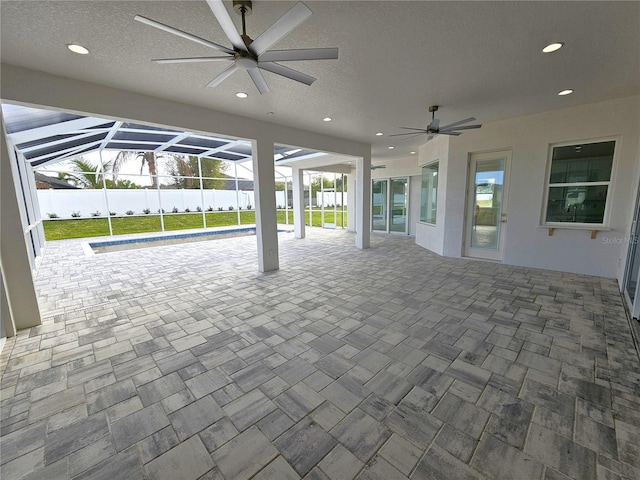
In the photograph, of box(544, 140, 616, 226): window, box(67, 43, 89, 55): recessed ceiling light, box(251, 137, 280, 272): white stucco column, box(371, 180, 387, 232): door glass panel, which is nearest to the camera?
box(67, 43, 89, 55): recessed ceiling light

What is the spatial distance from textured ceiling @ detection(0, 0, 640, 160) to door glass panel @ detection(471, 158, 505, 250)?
4.94 feet

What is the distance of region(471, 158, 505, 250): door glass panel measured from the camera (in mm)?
5342

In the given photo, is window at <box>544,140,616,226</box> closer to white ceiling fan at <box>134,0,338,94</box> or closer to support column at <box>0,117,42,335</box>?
white ceiling fan at <box>134,0,338,94</box>

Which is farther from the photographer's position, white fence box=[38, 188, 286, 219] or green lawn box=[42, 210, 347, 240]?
green lawn box=[42, 210, 347, 240]

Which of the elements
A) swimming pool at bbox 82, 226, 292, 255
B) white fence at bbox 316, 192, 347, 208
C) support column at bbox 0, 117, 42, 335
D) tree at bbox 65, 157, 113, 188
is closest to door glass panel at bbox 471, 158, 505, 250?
white fence at bbox 316, 192, 347, 208

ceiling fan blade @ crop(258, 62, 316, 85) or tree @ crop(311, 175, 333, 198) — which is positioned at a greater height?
ceiling fan blade @ crop(258, 62, 316, 85)

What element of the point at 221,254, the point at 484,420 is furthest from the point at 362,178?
the point at 484,420

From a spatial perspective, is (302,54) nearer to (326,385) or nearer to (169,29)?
(169,29)

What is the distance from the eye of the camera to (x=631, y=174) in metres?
4.04

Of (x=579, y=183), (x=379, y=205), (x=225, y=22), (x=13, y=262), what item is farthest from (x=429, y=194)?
(x=13, y=262)

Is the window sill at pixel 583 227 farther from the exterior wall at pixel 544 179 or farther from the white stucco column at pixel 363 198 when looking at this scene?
the white stucco column at pixel 363 198

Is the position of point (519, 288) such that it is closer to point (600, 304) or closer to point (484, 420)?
point (600, 304)

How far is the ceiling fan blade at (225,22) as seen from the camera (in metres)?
1.49

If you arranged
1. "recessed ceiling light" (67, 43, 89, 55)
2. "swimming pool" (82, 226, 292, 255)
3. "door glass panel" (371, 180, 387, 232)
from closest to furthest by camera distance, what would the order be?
"recessed ceiling light" (67, 43, 89, 55) → "swimming pool" (82, 226, 292, 255) → "door glass panel" (371, 180, 387, 232)
